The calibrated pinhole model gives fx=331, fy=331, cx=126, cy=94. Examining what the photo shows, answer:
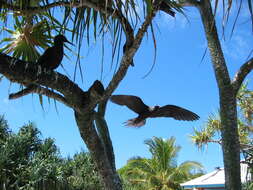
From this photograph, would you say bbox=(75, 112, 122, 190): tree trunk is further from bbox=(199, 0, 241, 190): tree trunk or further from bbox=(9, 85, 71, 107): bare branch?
bbox=(199, 0, 241, 190): tree trunk

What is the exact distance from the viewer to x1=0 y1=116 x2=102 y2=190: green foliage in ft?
19.2

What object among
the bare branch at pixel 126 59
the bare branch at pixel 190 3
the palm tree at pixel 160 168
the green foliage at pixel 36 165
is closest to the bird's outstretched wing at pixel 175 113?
the bare branch at pixel 126 59

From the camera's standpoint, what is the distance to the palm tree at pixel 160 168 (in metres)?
13.6

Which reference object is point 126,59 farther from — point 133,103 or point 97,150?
point 97,150

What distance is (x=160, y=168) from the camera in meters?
Result: 14.2

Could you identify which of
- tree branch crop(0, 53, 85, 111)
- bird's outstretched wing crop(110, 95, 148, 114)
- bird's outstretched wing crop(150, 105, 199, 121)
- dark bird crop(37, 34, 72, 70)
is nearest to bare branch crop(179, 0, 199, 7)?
bird's outstretched wing crop(150, 105, 199, 121)

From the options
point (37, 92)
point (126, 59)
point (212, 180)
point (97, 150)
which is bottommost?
point (97, 150)

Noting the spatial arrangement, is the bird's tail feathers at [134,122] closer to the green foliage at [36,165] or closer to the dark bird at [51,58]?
the dark bird at [51,58]

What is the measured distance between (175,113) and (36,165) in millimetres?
4330

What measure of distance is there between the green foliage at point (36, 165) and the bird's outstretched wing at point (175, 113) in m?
4.06

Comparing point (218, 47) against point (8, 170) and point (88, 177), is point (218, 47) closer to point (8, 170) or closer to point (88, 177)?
point (8, 170)

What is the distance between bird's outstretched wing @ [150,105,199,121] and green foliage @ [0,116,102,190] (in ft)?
13.3

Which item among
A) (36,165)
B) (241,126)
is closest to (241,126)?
(241,126)

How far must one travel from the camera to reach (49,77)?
1.76 m
